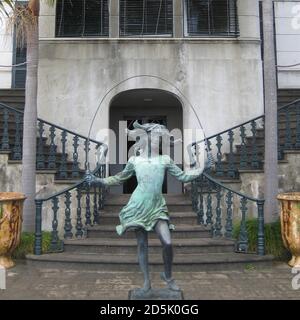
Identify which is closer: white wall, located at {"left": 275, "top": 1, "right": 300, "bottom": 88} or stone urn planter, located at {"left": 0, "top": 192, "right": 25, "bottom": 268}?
stone urn planter, located at {"left": 0, "top": 192, "right": 25, "bottom": 268}

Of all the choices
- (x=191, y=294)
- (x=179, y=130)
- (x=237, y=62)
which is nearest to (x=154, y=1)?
(x=237, y=62)

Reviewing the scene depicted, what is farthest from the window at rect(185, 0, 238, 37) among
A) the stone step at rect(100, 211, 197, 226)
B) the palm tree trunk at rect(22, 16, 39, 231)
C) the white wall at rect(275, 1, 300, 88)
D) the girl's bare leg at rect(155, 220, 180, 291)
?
the girl's bare leg at rect(155, 220, 180, 291)

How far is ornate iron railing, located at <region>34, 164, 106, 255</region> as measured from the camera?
7.41 metres

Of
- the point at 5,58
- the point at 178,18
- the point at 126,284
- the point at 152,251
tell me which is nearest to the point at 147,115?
the point at 178,18

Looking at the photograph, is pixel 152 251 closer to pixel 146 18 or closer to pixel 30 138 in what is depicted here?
pixel 30 138

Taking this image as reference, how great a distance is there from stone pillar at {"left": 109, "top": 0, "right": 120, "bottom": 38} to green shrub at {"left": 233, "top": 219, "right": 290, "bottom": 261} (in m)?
5.98

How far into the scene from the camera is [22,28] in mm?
7121

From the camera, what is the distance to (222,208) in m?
8.37

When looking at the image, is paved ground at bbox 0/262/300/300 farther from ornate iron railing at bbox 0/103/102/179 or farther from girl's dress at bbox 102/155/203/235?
ornate iron railing at bbox 0/103/102/179

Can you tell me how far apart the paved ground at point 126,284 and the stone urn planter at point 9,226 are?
0.27 m

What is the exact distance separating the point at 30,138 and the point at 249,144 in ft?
16.6

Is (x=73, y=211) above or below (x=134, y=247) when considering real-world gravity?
above

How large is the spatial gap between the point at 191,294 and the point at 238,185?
356 centimetres
